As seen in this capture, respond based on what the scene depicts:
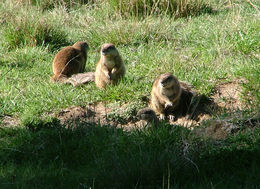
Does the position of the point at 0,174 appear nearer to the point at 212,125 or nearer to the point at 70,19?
the point at 212,125

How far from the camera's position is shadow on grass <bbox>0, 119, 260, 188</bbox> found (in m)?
4.57

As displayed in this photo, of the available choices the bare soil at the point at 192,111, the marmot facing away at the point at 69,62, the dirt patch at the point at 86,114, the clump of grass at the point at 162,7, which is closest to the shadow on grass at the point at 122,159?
the dirt patch at the point at 86,114

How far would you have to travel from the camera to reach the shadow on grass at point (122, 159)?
15.0ft

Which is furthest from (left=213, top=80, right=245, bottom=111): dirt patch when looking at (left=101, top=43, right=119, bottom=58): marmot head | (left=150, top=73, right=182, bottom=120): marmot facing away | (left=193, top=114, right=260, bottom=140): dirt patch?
(left=101, top=43, right=119, bottom=58): marmot head

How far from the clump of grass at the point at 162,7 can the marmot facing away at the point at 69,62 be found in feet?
7.14

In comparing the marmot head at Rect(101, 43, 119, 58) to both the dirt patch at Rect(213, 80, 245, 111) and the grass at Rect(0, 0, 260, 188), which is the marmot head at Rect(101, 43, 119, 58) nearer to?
the grass at Rect(0, 0, 260, 188)

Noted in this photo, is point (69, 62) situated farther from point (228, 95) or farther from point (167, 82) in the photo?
point (228, 95)

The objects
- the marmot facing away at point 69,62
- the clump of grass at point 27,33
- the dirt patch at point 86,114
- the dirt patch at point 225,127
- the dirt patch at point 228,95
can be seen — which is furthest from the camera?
the clump of grass at point 27,33

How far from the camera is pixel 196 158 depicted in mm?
4879

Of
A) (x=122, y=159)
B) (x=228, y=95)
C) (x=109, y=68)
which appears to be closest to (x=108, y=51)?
(x=109, y=68)

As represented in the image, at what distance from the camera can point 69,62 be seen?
8.62m

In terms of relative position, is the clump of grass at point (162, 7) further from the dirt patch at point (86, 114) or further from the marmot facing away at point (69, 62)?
the dirt patch at point (86, 114)

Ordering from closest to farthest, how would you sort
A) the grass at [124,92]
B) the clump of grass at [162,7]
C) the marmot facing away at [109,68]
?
the grass at [124,92] < the marmot facing away at [109,68] < the clump of grass at [162,7]

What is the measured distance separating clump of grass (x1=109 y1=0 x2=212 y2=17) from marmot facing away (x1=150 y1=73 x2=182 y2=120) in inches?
157
